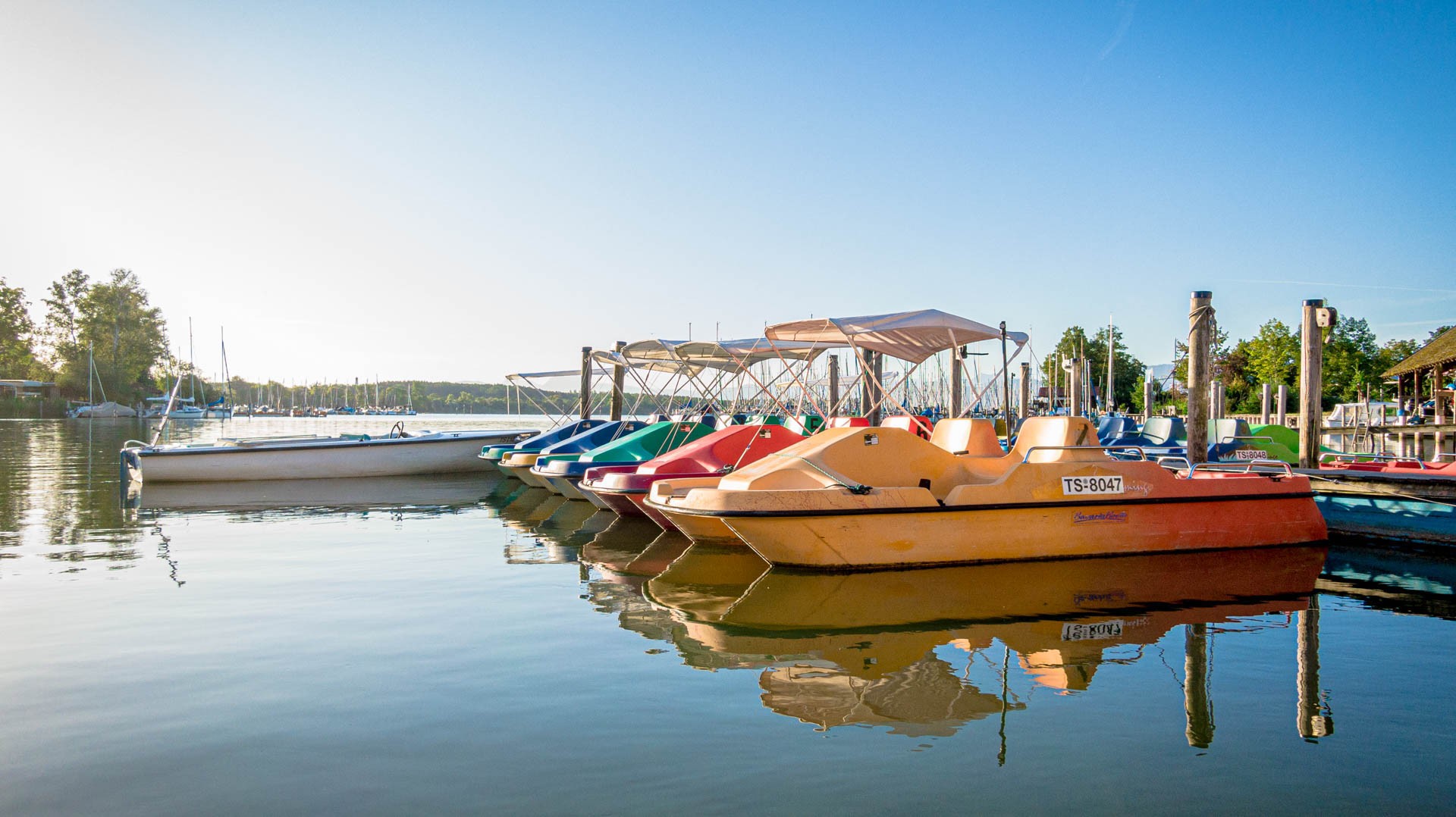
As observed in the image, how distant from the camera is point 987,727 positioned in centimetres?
452

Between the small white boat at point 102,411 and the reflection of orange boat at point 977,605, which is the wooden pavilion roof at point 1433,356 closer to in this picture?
the reflection of orange boat at point 977,605

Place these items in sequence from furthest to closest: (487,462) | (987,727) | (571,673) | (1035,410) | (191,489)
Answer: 1. (1035,410)
2. (487,462)
3. (191,489)
4. (571,673)
5. (987,727)

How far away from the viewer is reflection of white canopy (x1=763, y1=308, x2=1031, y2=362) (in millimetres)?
12148

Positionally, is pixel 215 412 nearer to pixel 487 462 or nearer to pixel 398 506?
pixel 487 462

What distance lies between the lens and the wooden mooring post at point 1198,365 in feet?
41.9

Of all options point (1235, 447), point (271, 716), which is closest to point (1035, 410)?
point (1235, 447)

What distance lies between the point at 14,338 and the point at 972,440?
359 feet

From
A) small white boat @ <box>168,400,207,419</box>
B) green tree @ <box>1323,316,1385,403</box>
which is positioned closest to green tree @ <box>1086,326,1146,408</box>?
green tree @ <box>1323,316,1385,403</box>

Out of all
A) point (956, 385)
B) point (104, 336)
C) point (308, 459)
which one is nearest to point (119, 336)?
point (104, 336)

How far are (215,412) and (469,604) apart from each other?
366 ft

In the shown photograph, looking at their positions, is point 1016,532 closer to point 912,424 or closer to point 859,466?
point 859,466

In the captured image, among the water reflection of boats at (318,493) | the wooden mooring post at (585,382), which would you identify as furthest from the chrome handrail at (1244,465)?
the wooden mooring post at (585,382)

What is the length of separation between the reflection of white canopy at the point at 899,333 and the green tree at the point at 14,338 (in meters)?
104

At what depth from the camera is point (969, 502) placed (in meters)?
8.70
